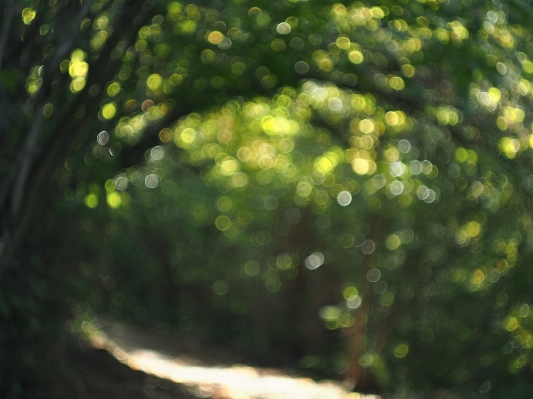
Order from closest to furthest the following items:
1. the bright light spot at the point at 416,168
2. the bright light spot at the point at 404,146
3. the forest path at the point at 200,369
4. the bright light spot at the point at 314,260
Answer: the bright light spot at the point at 416,168, the bright light spot at the point at 404,146, the forest path at the point at 200,369, the bright light spot at the point at 314,260

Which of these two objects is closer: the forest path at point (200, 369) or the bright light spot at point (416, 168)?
the bright light spot at point (416, 168)

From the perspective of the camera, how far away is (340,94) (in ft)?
31.0

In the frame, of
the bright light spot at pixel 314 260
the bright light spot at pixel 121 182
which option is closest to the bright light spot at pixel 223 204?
the bright light spot at pixel 314 260

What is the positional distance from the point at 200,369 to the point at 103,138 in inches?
297

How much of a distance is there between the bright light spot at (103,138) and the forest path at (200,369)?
3.33 metres

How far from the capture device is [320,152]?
12867 mm

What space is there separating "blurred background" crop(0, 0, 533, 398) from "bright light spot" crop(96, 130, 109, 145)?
1.1 inches

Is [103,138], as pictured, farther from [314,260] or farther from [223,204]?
[223,204]

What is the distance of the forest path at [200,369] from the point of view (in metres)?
10.1

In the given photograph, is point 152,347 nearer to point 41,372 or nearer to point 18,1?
point 41,372

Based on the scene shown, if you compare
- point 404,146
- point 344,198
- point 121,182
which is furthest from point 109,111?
point 344,198

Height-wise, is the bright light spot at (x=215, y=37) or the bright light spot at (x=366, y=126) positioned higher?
the bright light spot at (x=215, y=37)

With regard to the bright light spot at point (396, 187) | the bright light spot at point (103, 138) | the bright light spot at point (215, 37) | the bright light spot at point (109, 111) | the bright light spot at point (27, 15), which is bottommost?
the bright light spot at point (396, 187)

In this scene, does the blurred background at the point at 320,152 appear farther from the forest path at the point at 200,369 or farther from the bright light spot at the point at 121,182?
the forest path at the point at 200,369
